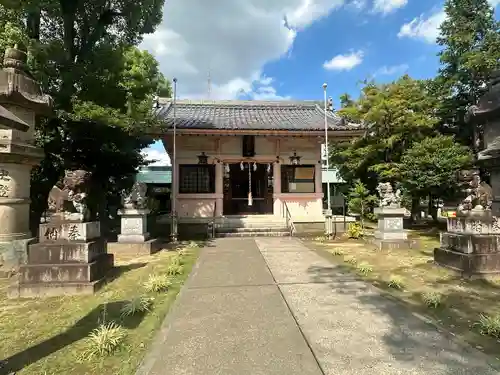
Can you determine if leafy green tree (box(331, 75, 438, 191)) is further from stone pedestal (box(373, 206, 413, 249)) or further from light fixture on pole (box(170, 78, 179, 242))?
light fixture on pole (box(170, 78, 179, 242))

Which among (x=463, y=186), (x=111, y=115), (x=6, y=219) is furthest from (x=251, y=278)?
(x=111, y=115)

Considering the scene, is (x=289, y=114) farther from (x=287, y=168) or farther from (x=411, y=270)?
(x=411, y=270)

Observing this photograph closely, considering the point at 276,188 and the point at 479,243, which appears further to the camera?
the point at 276,188

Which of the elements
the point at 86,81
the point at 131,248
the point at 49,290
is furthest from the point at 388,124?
the point at 49,290

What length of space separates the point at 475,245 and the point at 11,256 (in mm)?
9819

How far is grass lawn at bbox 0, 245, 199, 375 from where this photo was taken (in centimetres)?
301

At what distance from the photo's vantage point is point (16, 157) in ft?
22.8

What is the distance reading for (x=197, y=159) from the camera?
1418 cm

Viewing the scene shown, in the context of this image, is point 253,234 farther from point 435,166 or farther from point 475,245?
point 475,245

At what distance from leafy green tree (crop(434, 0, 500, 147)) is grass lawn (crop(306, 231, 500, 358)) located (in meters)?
8.76

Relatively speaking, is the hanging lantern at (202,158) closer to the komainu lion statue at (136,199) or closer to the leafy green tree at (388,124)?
the komainu lion statue at (136,199)

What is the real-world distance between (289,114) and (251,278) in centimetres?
1338

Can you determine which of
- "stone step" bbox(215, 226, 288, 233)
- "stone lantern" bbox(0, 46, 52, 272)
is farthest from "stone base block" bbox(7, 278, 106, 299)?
"stone step" bbox(215, 226, 288, 233)

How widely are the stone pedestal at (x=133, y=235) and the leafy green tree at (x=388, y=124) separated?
11840 mm
